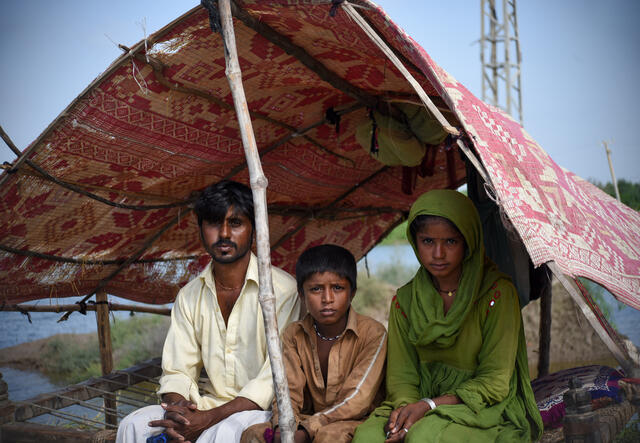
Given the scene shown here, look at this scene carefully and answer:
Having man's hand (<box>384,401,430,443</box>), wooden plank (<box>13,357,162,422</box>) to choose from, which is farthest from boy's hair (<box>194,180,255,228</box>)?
wooden plank (<box>13,357,162,422</box>)

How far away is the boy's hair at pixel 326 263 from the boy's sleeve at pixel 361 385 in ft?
1.06

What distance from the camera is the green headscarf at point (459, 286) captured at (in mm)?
2734

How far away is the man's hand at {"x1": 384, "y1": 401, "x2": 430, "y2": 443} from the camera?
2.45 m

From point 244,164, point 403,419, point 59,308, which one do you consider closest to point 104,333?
point 59,308

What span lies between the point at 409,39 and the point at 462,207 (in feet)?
2.84

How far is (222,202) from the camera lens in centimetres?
314

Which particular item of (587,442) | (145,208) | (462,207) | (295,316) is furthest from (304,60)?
(587,442)

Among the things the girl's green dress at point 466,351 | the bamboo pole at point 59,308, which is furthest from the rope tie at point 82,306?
the girl's green dress at point 466,351

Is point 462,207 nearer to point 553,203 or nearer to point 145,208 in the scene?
point 553,203

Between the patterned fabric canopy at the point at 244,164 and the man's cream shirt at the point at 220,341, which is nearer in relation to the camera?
the patterned fabric canopy at the point at 244,164

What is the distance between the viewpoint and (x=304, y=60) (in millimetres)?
3271

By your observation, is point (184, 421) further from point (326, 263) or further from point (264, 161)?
point (264, 161)

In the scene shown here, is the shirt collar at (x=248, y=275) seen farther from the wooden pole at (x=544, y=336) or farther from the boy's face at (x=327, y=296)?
the wooden pole at (x=544, y=336)

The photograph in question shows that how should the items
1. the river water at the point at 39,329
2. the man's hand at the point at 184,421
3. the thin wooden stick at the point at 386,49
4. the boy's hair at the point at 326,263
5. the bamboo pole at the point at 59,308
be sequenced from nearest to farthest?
the thin wooden stick at the point at 386,49 < the man's hand at the point at 184,421 < the boy's hair at the point at 326,263 < the bamboo pole at the point at 59,308 < the river water at the point at 39,329
